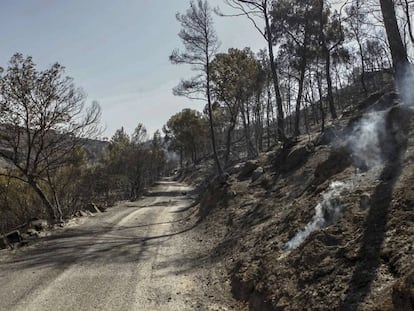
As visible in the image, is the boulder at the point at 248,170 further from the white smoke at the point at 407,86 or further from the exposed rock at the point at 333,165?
the white smoke at the point at 407,86

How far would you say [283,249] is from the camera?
839 centimetres

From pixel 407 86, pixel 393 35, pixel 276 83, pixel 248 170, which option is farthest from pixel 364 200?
pixel 276 83

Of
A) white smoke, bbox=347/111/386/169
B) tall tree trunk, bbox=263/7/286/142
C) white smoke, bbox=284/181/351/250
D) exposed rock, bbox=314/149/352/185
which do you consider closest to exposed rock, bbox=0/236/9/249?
white smoke, bbox=284/181/351/250

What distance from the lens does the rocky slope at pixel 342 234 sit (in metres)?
5.35

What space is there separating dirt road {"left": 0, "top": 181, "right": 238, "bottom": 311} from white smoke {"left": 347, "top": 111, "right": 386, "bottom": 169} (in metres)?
4.26

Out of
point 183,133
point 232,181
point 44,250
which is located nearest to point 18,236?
point 44,250

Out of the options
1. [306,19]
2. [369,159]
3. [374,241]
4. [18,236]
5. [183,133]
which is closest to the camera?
[374,241]

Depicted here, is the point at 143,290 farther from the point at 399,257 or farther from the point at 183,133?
the point at 183,133

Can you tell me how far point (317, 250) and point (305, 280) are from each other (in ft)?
2.24

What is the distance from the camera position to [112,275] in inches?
382

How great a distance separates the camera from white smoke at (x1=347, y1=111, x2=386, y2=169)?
31.2 feet

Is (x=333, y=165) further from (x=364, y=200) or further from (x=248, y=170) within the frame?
(x=248, y=170)

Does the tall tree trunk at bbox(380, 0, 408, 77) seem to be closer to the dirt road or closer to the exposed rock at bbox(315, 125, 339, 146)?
the exposed rock at bbox(315, 125, 339, 146)

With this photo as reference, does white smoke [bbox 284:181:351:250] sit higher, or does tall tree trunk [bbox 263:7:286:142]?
tall tree trunk [bbox 263:7:286:142]
